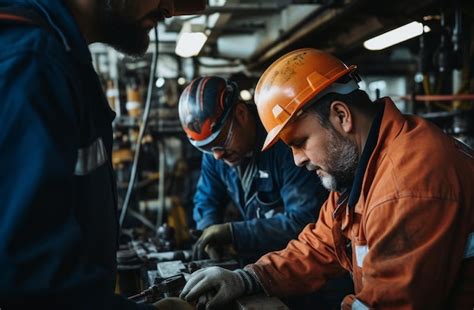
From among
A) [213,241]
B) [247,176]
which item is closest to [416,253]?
[213,241]

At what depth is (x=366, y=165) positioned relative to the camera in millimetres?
1775

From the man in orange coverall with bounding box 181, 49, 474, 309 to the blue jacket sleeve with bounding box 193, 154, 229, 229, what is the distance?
127 cm

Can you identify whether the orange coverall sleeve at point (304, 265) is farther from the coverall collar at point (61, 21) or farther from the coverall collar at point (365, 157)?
the coverall collar at point (61, 21)

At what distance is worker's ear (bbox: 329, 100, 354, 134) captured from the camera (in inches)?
73.7

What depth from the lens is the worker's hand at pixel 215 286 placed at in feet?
6.17

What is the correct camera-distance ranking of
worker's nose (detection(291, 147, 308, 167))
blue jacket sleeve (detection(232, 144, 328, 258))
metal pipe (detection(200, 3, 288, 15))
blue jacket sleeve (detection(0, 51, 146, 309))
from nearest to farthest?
blue jacket sleeve (detection(0, 51, 146, 309))
worker's nose (detection(291, 147, 308, 167))
blue jacket sleeve (detection(232, 144, 328, 258))
metal pipe (detection(200, 3, 288, 15))

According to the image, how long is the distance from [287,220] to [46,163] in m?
1.81

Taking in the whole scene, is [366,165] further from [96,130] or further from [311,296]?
[311,296]

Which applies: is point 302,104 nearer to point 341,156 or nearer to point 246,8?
point 341,156

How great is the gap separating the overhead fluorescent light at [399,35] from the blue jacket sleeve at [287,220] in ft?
5.41

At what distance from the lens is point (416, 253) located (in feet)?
4.83

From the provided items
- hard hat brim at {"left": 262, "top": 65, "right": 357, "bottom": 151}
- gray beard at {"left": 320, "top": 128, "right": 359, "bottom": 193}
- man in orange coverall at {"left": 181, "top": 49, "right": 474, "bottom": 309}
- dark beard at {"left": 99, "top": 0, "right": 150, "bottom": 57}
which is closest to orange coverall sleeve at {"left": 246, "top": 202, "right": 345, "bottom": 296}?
man in orange coverall at {"left": 181, "top": 49, "right": 474, "bottom": 309}

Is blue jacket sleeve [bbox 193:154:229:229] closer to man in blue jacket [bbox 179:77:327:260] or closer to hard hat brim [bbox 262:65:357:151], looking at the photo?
man in blue jacket [bbox 179:77:327:260]

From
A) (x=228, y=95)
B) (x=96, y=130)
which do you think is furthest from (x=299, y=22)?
(x=96, y=130)
